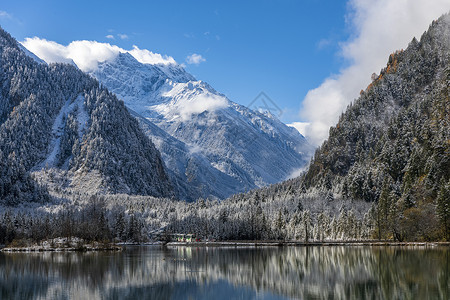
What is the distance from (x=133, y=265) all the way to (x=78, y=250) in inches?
3198

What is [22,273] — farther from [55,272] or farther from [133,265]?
[133,265]

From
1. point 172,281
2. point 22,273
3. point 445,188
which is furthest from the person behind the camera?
point 445,188

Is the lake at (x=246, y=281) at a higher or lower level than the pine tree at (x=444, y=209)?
lower

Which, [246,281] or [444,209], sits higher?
[444,209]

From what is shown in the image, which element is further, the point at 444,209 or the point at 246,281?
the point at 444,209

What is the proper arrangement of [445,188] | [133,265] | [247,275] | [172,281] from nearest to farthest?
[172,281], [247,275], [133,265], [445,188]

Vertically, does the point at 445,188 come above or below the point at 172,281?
above

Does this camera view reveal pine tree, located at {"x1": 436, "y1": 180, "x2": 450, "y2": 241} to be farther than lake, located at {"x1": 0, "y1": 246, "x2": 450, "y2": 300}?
Yes

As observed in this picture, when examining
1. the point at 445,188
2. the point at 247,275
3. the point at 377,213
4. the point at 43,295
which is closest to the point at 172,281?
the point at 247,275

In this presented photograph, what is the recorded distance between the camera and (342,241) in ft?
573

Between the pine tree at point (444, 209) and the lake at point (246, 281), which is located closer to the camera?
the lake at point (246, 281)

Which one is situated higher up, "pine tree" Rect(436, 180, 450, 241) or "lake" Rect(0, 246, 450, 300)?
"pine tree" Rect(436, 180, 450, 241)

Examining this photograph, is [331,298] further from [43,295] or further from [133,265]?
[133,265]

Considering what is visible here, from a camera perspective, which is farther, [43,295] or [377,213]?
[377,213]
